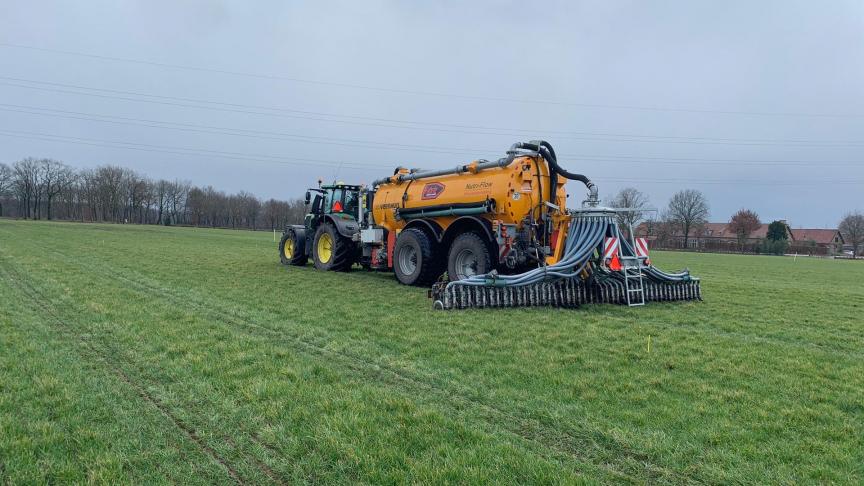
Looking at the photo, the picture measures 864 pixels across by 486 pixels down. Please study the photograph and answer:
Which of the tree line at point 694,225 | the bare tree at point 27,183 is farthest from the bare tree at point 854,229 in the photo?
the bare tree at point 27,183

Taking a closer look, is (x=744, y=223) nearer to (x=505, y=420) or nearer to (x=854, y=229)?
(x=854, y=229)

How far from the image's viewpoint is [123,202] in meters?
81.9

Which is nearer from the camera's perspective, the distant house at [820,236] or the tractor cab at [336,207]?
the tractor cab at [336,207]

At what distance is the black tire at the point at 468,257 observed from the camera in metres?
10.5

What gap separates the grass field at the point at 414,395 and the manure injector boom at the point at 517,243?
714 millimetres

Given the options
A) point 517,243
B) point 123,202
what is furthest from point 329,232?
point 123,202

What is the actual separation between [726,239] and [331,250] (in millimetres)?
88113

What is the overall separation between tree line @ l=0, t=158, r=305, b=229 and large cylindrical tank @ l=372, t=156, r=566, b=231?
68.1 m

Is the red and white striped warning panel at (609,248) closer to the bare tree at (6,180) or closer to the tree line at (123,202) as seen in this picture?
the tree line at (123,202)

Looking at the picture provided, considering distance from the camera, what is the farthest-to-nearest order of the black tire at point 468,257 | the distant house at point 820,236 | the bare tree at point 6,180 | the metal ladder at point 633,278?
A: the distant house at point 820,236 < the bare tree at point 6,180 < the black tire at point 468,257 < the metal ladder at point 633,278

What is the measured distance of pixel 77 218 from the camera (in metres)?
85.4

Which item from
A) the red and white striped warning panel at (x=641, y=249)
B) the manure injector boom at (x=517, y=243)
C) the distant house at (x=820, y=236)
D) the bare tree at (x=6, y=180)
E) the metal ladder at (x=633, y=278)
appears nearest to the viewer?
the manure injector boom at (x=517, y=243)

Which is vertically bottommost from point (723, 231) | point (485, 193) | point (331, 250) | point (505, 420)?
point (505, 420)

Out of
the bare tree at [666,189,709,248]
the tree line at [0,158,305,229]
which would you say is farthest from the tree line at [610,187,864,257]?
the tree line at [0,158,305,229]
